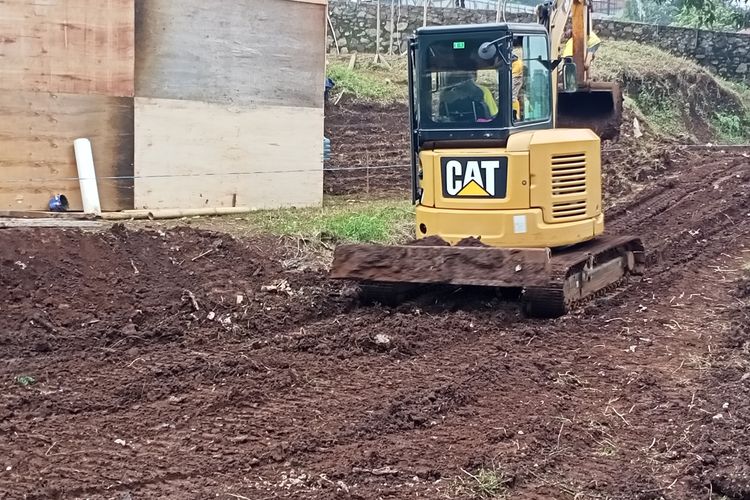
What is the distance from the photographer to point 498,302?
8.78 meters

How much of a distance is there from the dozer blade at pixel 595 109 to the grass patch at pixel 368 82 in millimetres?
7693

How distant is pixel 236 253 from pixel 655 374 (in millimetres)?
4914

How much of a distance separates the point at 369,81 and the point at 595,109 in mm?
8787

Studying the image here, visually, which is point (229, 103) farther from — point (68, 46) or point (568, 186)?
point (568, 186)

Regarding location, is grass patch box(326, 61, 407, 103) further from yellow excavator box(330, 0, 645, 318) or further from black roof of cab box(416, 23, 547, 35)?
black roof of cab box(416, 23, 547, 35)

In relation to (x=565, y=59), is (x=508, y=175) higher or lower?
lower

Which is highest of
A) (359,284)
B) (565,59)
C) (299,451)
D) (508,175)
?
(565,59)

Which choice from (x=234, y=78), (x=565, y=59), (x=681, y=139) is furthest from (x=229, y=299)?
(x=681, y=139)

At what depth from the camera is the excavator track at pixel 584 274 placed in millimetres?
8203

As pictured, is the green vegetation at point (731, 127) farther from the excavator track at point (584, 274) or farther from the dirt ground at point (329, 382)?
the excavator track at point (584, 274)

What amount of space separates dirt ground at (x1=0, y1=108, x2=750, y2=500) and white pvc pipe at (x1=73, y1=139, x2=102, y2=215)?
2.05m

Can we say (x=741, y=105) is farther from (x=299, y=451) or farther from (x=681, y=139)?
(x=299, y=451)

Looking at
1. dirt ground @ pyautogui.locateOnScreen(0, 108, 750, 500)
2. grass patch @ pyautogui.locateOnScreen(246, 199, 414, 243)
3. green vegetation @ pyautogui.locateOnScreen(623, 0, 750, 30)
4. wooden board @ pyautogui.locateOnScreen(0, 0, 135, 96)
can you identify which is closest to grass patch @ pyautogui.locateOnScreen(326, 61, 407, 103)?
grass patch @ pyautogui.locateOnScreen(246, 199, 414, 243)

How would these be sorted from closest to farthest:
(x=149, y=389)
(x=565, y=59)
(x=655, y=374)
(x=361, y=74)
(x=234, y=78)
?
(x=149, y=389)
(x=655, y=374)
(x=565, y=59)
(x=234, y=78)
(x=361, y=74)
